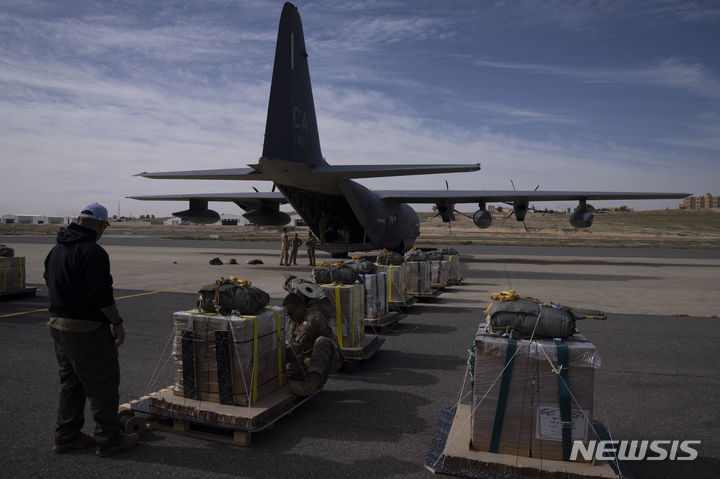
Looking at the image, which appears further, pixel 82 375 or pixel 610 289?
pixel 610 289

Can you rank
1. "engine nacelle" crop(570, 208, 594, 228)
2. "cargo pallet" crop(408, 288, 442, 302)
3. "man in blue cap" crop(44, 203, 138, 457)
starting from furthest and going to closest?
"engine nacelle" crop(570, 208, 594, 228)
"cargo pallet" crop(408, 288, 442, 302)
"man in blue cap" crop(44, 203, 138, 457)

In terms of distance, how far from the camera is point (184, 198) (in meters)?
26.1

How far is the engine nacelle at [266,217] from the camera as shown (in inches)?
950

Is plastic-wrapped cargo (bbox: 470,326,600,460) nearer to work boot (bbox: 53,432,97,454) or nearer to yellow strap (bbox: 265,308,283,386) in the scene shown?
yellow strap (bbox: 265,308,283,386)

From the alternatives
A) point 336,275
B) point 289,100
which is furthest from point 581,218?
point 336,275

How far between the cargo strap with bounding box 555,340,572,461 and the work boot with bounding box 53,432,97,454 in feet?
13.3

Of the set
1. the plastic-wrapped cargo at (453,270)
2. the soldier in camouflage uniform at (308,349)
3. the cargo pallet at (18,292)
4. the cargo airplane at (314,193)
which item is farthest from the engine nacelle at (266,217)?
the soldier in camouflage uniform at (308,349)

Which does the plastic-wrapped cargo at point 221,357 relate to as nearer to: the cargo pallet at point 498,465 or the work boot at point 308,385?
the work boot at point 308,385

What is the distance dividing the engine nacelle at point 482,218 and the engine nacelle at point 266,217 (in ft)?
33.4

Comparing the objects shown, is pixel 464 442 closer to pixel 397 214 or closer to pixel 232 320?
pixel 232 320

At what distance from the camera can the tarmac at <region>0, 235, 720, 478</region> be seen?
12.2 feet

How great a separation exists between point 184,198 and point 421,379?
77.2 ft

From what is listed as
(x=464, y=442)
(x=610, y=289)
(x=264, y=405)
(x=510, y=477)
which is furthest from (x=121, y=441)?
(x=610, y=289)

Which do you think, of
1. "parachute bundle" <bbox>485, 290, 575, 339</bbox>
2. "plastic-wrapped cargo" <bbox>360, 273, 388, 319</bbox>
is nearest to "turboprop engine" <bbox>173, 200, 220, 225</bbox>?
"plastic-wrapped cargo" <bbox>360, 273, 388, 319</bbox>
